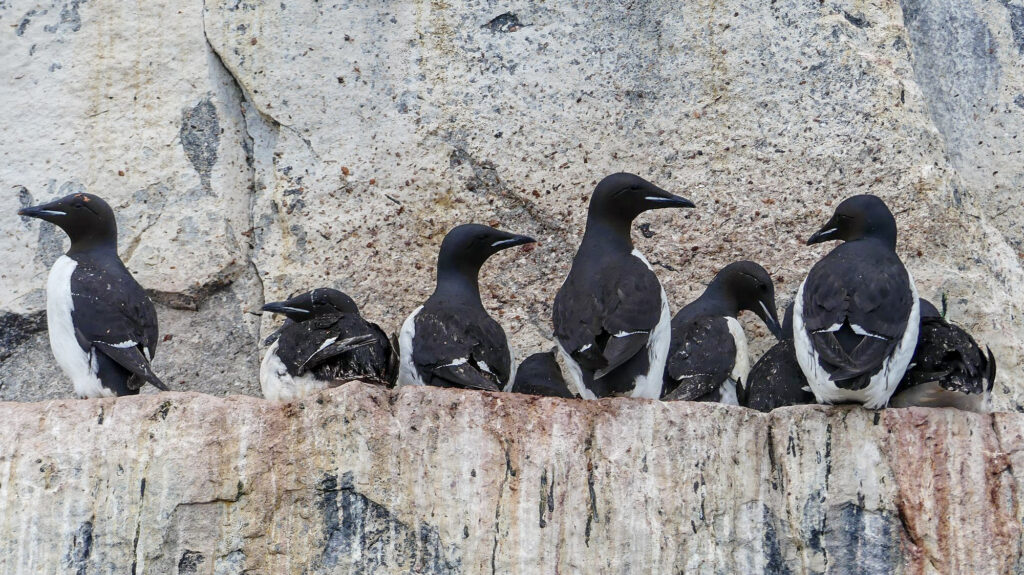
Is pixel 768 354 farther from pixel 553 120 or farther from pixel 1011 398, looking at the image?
pixel 553 120

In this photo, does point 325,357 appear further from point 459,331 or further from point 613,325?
point 613,325

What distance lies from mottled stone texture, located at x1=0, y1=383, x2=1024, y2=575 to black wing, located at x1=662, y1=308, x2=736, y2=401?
1011 millimetres

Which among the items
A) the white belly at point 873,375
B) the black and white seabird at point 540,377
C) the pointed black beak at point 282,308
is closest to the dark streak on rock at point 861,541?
the white belly at point 873,375

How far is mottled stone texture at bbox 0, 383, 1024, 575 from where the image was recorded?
504 centimetres

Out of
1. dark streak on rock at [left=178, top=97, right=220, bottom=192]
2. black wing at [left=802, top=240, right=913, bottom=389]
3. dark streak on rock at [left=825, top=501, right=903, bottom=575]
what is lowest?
dark streak on rock at [left=178, top=97, right=220, bottom=192]

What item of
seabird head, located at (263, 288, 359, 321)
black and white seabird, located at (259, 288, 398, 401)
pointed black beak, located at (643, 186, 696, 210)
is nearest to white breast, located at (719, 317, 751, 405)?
pointed black beak, located at (643, 186, 696, 210)

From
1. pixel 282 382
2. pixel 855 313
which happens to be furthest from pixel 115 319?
pixel 855 313

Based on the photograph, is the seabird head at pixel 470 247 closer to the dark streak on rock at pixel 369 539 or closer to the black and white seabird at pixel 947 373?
the dark streak on rock at pixel 369 539

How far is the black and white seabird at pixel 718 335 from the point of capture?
6316mm

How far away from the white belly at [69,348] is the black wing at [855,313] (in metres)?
2.95

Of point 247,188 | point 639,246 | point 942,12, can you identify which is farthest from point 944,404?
point 247,188

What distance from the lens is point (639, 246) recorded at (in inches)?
283

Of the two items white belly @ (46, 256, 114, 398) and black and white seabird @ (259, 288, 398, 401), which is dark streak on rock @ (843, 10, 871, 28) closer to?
black and white seabird @ (259, 288, 398, 401)

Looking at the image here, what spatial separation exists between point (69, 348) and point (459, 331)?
5.44ft
